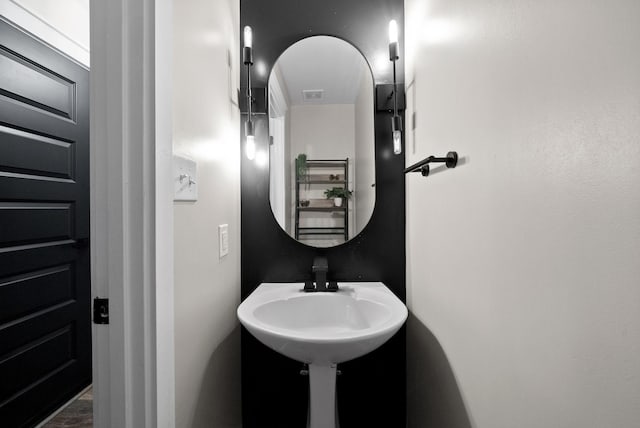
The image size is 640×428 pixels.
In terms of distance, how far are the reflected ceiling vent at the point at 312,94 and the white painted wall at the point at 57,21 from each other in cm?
130

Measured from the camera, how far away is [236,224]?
1.22 m

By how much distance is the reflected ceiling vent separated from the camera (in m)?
1.30

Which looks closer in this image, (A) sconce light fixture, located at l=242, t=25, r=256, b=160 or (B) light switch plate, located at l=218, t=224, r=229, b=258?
(B) light switch plate, located at l=218, t=224, r=229, b=258

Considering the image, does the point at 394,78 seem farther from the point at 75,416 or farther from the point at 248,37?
the point at 75,416

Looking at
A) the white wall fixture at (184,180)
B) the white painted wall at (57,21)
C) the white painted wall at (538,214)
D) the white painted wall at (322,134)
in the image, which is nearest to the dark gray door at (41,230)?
the white painted wall at (57,21)

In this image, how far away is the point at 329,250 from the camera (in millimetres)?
1285

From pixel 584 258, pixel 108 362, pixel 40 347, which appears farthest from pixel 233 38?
pixel 40 347

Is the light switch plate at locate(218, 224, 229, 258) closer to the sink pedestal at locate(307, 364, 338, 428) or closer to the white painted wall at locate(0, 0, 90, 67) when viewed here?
the sink pedestal at locate(307, 364, 338, 428)

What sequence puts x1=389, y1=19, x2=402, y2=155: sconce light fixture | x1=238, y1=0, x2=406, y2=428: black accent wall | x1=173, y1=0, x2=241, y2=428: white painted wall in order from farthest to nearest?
x1=238, y1=0, x2=406, y2=428: black accent wall
x1=389, y1=19, x2=402, y2=155: sconce light fixture
x1=173, y1=0, x2=241, y2=428: white painted wall

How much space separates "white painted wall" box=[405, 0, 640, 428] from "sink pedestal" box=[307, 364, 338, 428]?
0.35 metres

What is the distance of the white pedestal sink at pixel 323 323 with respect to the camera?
81 centimetres

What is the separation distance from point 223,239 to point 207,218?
5.8 inches

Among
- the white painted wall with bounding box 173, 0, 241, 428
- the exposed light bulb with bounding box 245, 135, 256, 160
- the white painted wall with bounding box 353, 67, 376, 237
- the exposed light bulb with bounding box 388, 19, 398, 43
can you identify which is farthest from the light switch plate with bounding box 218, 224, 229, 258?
the exposed light bulb with bounding box 388, 19, 398, 43

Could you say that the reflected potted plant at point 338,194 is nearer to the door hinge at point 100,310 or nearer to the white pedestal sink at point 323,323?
the white pedestal sink at point 323,323
